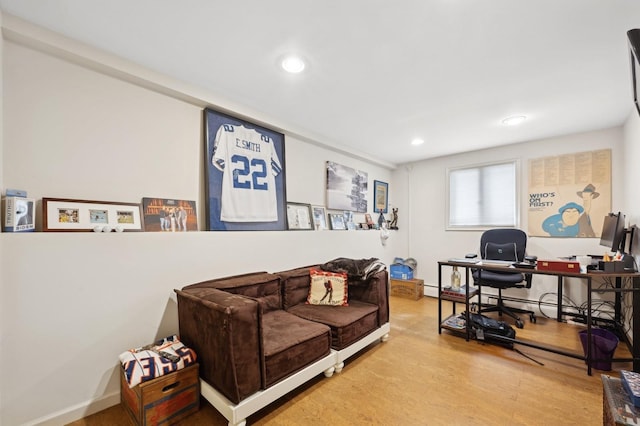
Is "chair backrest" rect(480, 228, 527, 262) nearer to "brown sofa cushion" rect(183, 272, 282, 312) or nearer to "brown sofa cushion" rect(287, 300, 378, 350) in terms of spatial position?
"brown sofa cushion" rect(287, 300, 378, 350)

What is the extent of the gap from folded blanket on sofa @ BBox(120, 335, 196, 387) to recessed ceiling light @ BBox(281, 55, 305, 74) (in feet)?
7.17

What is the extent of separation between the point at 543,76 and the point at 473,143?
1832mm

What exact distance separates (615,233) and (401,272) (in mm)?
2754

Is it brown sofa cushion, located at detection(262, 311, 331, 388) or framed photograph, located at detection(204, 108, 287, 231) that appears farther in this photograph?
framed photograph, located at detection(204, 108, 287, 231)

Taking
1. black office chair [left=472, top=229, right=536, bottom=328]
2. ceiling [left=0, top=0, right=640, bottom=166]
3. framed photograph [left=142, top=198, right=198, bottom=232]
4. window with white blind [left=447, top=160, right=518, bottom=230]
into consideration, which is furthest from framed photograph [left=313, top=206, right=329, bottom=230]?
window with white blind [left=447, top=160, right=518, bottom=230]

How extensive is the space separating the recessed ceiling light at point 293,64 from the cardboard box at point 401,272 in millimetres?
3799

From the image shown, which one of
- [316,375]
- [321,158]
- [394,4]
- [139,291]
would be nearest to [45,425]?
[139,291]

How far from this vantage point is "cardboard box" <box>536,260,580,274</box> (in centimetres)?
232

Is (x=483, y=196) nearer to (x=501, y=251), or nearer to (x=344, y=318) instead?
(x=501, y=251)

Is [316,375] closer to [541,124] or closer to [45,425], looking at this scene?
[45,425]

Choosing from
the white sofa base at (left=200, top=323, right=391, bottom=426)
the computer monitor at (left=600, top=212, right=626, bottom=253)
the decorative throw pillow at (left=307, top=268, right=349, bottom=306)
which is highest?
the computer monitor at (left=600, top=212, right=626, bottom=253)

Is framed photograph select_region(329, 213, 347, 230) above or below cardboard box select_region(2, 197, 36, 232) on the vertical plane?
below

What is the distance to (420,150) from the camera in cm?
434

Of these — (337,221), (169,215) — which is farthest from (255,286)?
(337,221)
